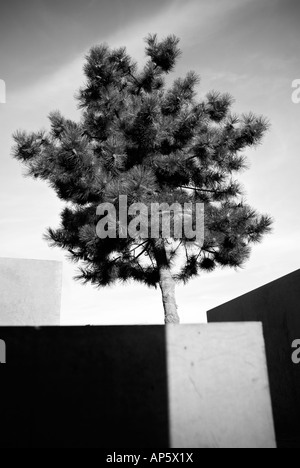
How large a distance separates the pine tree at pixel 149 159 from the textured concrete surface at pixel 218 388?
2.21 metres

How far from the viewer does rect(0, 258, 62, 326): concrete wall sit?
4.43 meters

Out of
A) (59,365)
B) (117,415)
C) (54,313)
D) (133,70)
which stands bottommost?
(117,415)

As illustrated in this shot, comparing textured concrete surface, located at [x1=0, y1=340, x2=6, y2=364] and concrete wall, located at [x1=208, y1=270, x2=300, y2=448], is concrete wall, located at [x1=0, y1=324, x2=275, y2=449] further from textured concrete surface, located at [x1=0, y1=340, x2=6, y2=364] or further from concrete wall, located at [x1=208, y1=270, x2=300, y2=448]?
concrete wall, located at [x1=208, y1=270, x2=300, y2=448]

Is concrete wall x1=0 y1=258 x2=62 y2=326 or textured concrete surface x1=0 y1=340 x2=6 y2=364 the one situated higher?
concrete wall x1=0 y1=258 x2=62 y2=326

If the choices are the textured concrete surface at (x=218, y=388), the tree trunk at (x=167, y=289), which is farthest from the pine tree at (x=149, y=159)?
the textured concrete surface at (x=218, y=388)

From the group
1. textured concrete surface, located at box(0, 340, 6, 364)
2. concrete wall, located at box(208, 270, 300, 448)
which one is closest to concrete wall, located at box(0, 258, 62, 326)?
textured concrete surface, located at box(0, 340, 6, 364)

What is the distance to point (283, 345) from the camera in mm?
4348

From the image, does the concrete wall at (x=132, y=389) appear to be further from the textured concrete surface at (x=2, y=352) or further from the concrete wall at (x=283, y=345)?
the concrete wall at (x=283, y=345)

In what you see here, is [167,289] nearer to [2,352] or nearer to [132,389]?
[132,389]

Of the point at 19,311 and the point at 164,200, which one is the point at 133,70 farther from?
the point at 19,311

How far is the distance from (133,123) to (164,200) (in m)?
1.25

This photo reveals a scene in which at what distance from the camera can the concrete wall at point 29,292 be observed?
14.5 feet
